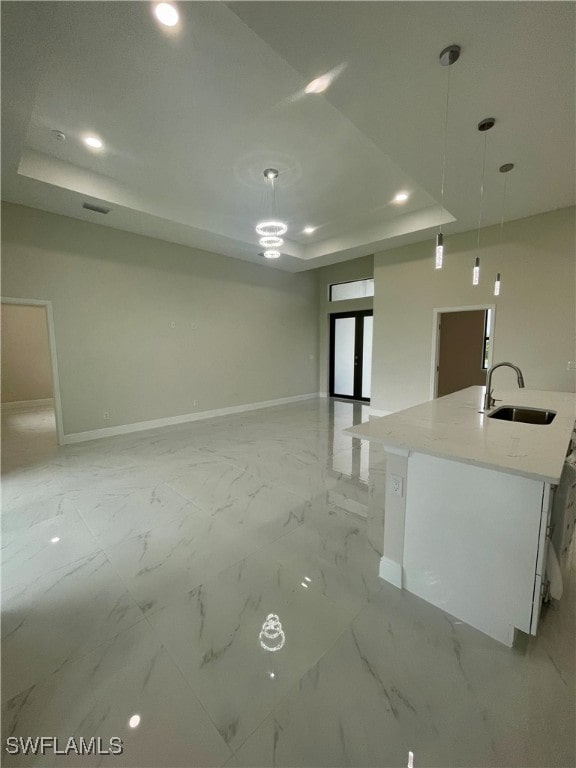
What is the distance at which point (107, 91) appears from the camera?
97.7 inches

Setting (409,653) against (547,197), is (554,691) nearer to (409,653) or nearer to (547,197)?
(409,653)

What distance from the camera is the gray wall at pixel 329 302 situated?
24.4 ft

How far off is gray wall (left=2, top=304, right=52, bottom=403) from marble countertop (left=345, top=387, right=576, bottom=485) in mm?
8125

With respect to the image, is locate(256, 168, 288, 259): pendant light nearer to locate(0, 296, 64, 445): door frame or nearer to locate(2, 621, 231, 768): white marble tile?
locate(0, 296, 64, 445): door frame

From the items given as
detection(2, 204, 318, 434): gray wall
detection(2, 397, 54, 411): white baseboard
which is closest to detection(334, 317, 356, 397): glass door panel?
detection(2, 204, 318, 434): gray wall

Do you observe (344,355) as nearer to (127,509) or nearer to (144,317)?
(144,317)

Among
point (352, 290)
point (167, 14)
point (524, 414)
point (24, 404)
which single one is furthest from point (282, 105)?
point (24, 404)

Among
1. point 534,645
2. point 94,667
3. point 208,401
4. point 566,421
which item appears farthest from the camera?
point 208,401

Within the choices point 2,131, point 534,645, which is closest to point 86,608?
point 534,645

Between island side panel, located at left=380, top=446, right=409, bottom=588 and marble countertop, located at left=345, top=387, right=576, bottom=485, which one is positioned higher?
marble countertop, located at left=345, top=387, right=576, bottom=485

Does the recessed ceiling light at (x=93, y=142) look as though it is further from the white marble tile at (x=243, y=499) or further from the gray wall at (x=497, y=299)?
the gray wall at (x=497, y=299)

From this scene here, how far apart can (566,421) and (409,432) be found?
51.3 inches

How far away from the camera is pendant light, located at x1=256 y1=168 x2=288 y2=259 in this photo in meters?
3.75

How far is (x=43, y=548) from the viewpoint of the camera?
222 cm
